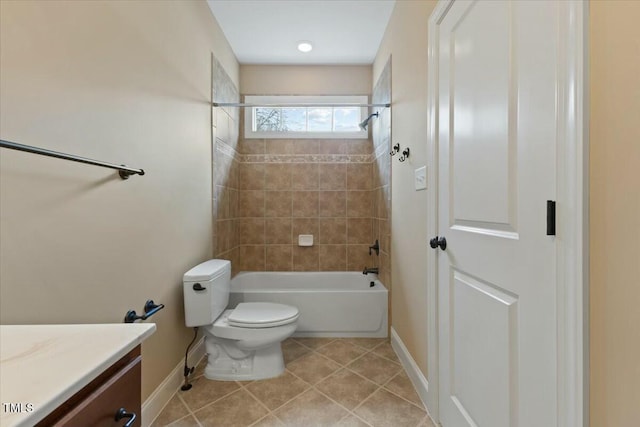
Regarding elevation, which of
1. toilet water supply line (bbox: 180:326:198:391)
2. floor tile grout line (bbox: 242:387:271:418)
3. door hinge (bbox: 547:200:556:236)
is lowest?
floor tile grout line (bbox: 242:387:271:418)

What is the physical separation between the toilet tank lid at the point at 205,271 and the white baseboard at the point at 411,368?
137cm

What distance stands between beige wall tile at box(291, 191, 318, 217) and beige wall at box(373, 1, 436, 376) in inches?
41.9

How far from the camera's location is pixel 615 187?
2.06ft

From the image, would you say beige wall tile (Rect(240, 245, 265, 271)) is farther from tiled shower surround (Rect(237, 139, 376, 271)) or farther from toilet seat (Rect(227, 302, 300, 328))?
toilet seat (Rect(227, 302, 300, 328))

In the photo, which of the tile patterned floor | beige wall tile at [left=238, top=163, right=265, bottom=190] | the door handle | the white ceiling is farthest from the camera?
beige wall tile at [left=238, top=163, right=265, bottom=190]

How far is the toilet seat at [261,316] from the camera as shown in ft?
6.25

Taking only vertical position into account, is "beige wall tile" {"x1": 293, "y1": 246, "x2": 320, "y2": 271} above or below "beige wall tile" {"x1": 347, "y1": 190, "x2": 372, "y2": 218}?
below

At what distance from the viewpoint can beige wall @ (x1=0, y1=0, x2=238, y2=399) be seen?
87 cm

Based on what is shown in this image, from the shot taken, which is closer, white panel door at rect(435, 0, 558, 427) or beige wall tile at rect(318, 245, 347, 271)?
white panel door at rect(435, 0, 558, 427)

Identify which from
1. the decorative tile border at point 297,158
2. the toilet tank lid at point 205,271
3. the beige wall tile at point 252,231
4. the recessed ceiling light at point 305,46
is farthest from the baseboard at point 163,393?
the recessed ceiling light at point 305,46

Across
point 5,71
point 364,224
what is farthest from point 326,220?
point 5,71

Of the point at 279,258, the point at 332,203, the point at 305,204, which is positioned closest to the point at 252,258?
the point at 279,258

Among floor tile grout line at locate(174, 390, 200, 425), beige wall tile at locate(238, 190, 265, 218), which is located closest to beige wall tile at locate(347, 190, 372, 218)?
beige wall tile at locate(238, 190, 265, 218)

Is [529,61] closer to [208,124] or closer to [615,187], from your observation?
[615,187]
